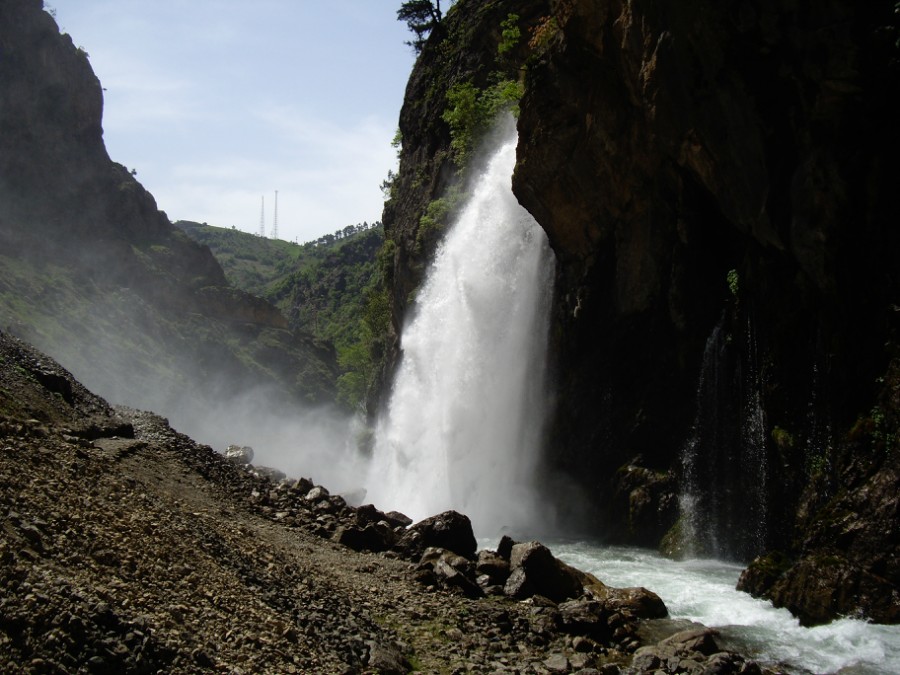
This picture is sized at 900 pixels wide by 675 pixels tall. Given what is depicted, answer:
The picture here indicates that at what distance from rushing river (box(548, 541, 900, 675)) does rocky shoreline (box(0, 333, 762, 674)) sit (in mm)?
1189

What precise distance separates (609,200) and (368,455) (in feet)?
118

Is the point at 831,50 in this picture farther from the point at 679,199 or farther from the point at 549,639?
the point at 549,639

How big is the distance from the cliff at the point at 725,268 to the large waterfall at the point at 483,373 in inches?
65.2

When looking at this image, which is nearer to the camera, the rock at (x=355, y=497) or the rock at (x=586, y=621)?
the rock at (x=586, y=621)

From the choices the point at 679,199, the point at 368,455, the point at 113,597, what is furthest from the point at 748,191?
the point at 368,455

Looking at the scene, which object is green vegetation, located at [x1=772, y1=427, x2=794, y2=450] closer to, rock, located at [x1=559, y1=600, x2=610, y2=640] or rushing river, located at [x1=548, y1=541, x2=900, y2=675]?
rushing river, located at [x1=548, y1=541, x2=900, y2=675]

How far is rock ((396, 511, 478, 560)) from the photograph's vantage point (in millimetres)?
17531

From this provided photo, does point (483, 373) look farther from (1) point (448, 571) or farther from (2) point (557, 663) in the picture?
(2) point (557, 663)

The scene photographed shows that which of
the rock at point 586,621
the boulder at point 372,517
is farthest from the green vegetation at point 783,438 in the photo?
the boulder at point 372,517

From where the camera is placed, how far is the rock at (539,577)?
1470 centimetres

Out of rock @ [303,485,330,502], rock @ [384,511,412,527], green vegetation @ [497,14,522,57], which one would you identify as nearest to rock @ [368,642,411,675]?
rock @ [384,511,412,527]

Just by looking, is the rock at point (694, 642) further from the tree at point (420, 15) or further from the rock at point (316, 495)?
the tree at point (420, 15)

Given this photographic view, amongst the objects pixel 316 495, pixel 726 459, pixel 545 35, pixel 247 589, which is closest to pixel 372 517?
pixel 316 495

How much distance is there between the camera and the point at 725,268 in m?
22.2
